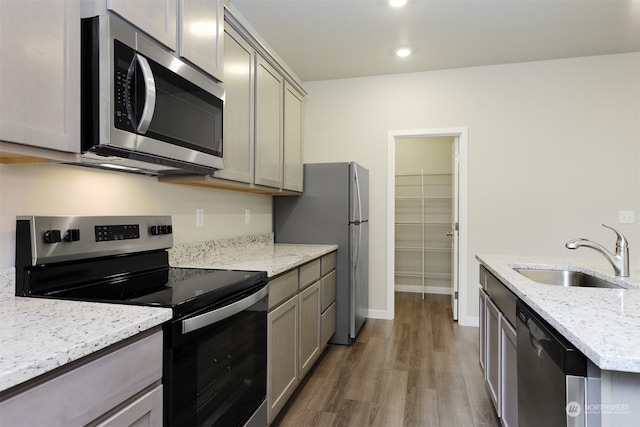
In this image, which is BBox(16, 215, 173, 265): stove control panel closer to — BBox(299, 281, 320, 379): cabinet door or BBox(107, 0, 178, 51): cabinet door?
BBox(107, 0, 178, 51): cabinet door

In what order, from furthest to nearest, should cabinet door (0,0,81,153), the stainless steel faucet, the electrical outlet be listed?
the electrical outlet → the stainless steel faucet → cabinet door (0,0,81,153)

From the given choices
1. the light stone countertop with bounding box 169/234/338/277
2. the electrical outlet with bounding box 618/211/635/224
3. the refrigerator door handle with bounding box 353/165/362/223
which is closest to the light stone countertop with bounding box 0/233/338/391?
the light stone countertop with bounding box 169/234/338/277

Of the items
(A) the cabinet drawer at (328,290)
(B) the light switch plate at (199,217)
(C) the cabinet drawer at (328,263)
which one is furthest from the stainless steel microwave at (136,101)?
(A) the cabinet drawer at (328,290)

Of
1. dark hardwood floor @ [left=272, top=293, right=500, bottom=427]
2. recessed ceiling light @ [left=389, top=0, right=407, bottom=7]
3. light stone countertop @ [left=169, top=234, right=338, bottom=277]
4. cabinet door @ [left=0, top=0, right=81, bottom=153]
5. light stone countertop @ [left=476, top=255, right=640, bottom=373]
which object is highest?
recessed ceiling light @ [left=389, top=0, right=407, bottom=7]

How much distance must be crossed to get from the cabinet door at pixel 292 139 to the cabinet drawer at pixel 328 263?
2.06ft

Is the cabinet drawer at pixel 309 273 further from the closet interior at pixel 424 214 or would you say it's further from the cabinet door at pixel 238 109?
the closet interior at pixel 424 214

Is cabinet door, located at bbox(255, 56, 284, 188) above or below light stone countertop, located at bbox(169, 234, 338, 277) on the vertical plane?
above

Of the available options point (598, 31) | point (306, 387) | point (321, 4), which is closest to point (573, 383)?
point (306, 387)

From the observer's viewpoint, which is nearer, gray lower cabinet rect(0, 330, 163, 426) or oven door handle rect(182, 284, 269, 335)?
gray lower cabinet rect(0, 330, 163, 426)

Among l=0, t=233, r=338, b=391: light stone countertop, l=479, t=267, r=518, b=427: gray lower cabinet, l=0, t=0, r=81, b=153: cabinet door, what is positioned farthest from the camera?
l=479, t=267, r=518, b=427: gray lower cabinet

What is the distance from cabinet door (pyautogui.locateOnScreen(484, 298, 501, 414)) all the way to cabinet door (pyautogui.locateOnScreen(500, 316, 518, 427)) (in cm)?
8

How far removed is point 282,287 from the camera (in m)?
2.03

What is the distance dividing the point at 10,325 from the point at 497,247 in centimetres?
378

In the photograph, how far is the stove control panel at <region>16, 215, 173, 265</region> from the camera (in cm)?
125
